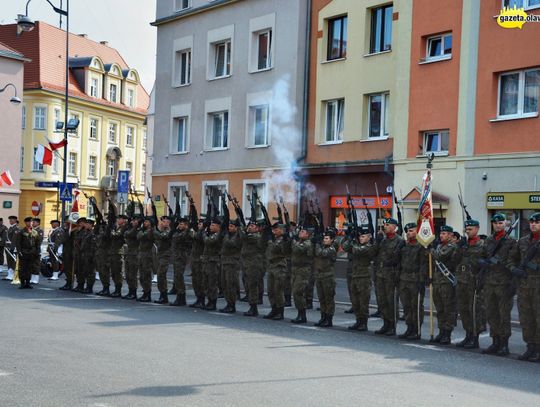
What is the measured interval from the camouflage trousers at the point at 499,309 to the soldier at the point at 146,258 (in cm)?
821

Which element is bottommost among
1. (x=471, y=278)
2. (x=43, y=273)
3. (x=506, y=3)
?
(x=43, y=273)

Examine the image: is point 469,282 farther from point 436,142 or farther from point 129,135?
point 129,135

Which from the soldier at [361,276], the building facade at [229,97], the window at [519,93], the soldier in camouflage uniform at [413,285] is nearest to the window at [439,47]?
the window at [519,93]

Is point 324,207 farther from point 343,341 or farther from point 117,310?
point 343,341

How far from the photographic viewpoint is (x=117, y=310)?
52.1 ft

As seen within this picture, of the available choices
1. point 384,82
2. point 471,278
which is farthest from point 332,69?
point 471,278

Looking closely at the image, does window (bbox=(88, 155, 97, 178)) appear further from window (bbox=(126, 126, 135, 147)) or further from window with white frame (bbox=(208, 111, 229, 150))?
window with white frame (bbox=(208, 111, 229, 150))

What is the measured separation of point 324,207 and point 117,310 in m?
13.4

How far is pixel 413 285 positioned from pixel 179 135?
2297cm

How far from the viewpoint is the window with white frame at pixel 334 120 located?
92.0 feet

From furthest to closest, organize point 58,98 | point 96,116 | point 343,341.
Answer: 1. point 96,116
2. point 58,98
3. point 343,341

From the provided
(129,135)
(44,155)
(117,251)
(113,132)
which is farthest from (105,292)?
(129,135)

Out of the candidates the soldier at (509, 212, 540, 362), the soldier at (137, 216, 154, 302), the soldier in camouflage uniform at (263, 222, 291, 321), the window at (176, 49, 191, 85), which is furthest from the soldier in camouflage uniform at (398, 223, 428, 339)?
the window at (176, 49, 191, 85)

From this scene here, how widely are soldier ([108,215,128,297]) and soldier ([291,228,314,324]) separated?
17.7 ft
